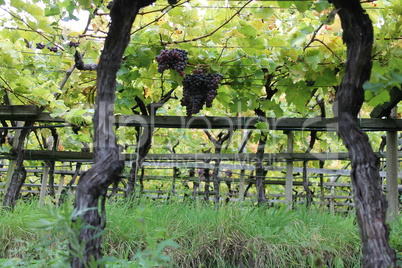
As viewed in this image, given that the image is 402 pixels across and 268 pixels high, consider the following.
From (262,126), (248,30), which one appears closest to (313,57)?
(248,30)

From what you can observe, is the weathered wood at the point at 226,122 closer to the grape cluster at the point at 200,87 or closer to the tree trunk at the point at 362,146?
the grape cluster at the point at 200,87

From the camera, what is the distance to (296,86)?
422 centimetres

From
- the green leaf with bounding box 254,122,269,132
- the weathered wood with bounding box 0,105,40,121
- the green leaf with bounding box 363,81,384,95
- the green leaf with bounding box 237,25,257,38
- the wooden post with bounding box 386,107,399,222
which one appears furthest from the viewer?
the weathered wood with bounding box 0,105,40,121

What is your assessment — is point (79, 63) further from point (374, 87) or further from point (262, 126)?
point (374, 87)

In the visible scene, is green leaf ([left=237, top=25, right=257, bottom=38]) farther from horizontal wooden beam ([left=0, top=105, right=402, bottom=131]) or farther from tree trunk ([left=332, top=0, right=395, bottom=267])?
tree trunk ([left=332, top=0, right=395, bottom=267])

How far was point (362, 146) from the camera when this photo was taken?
1967 mm

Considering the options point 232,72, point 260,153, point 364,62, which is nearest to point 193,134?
point 260,153

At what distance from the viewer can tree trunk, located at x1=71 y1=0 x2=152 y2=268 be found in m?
1.84

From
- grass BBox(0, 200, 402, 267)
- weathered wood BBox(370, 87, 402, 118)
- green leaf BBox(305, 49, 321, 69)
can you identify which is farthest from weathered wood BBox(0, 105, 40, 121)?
weathered wood BBox(370, 87, 402, 118)

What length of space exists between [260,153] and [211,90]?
4.27 ft

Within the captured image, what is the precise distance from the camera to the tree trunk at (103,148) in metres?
1.84

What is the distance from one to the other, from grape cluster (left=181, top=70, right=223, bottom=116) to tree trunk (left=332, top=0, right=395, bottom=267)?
1887 millimetres

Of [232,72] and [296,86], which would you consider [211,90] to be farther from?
[296,86]

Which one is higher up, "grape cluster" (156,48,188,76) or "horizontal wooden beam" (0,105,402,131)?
"grape cluster" (156,48,188,76)
